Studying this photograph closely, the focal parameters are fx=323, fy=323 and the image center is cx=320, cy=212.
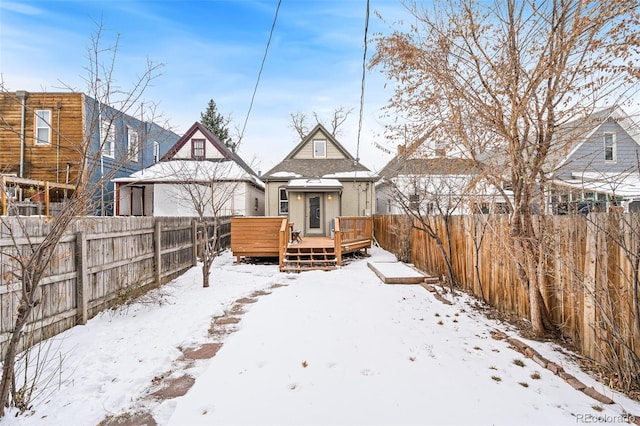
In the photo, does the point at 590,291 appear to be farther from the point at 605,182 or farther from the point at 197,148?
the point at 197,148

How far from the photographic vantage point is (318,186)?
14141mm

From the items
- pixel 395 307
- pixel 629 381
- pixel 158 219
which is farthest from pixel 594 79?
pixel 158 219

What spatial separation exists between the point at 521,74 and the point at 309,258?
8130mm

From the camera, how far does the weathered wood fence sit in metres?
3.62

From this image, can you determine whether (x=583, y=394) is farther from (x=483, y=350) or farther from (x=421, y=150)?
(x=421, y=150)

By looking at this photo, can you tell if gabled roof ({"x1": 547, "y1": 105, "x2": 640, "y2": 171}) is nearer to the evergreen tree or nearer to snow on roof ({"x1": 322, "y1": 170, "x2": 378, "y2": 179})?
snow on roof ({"x1": 322, "y1": 170, "x2": 378, "y2": 179})

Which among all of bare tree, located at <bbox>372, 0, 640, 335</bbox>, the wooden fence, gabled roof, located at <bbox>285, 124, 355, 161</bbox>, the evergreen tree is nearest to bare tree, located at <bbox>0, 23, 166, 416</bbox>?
bare tree, located at <bbox>372, 0, 640, 335</bbox>

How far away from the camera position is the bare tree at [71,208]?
2.42 meters

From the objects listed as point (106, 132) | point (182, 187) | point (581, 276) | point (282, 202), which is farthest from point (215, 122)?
point (581, 276)

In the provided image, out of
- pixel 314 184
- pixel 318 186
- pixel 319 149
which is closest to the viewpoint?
pixel 318 186

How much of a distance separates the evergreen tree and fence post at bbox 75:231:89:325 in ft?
111

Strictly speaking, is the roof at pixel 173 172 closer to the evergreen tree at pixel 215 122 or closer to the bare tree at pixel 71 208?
the bare tree at pixel 71 208

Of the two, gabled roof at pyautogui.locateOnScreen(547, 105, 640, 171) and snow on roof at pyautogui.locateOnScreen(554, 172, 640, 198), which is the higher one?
gabled roof at pyautogui.locateOnScreen(547, 105, 640, 171)

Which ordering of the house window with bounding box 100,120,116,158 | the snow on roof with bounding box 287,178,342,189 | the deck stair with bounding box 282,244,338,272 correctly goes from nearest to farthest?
the house window with bounding box 100,120,116,158
the deck stair with bounding box 282,244,338,272
the snow on roof with bounding box 287,178,342,189
